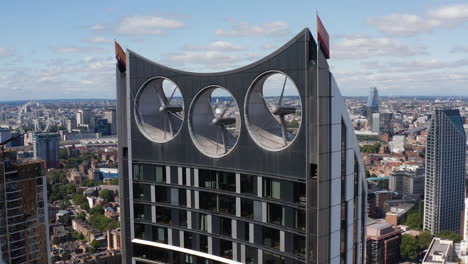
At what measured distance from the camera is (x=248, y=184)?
20.5 meters

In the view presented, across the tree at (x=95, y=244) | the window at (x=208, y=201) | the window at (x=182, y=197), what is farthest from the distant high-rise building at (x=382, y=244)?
the window at (x=208, y=201)

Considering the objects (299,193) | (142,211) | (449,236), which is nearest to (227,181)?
(299,193)

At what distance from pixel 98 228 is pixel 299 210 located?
88.1 meters

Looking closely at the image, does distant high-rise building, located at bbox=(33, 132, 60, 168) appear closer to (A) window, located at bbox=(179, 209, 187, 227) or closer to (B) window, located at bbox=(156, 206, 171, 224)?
(B) window, located at bbox=(156, 206, 171, 224)

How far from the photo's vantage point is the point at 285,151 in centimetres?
1881

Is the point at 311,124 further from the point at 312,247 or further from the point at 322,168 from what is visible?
the point at 312,247

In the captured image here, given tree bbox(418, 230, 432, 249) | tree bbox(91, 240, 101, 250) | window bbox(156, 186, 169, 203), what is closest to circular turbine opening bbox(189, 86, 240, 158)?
window bbox(156, 186, 169, 203)

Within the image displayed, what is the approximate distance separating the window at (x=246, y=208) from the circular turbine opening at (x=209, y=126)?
2.14 metres

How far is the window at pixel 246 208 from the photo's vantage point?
20.5 m

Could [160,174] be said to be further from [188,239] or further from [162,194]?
[188,239]

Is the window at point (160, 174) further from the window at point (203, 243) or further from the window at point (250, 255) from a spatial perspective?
the window at point (250, 255)

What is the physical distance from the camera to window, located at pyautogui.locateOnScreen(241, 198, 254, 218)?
20.5 metres

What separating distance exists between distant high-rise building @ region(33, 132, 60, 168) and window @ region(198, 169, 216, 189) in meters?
136

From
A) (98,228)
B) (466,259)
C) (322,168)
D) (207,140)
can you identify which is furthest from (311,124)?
(98,228)
